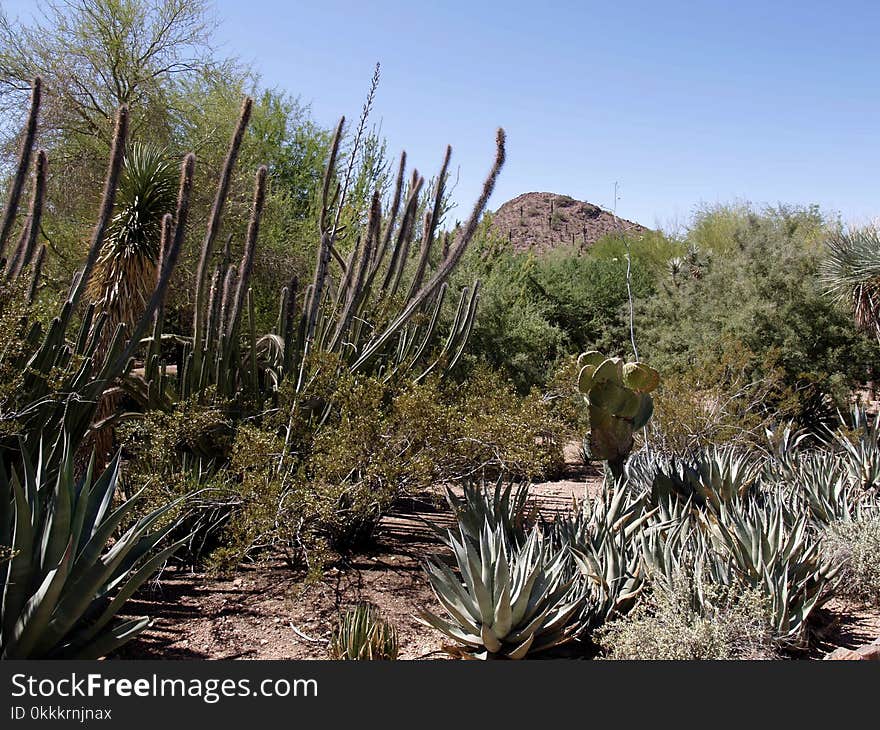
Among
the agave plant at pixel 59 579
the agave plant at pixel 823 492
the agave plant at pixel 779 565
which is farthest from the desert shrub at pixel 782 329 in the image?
the agave plant at pixel 59 579

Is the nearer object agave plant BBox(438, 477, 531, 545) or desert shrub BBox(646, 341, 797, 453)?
agave plant BBox(438, 477, 531, 545)

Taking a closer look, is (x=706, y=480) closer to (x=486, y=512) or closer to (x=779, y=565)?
(x=779, y=565)

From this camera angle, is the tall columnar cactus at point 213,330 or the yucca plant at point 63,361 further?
the tall columnar cactus at point 213,330

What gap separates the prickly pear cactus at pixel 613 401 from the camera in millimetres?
7965

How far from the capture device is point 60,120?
44.7 feet

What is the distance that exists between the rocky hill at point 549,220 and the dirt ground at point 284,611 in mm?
55592

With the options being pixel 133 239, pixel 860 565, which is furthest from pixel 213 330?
pixel 860 565

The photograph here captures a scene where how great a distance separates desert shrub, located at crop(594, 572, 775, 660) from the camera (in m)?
4.27

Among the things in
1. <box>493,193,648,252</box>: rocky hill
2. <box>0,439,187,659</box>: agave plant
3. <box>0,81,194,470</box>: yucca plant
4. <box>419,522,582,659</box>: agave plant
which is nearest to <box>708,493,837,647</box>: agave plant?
<box>419,522,582,659</box>: agave plant

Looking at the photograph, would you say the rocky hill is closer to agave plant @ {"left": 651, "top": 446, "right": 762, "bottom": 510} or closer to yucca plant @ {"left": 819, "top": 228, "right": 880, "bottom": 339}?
yucca plant @ {"left": 819, "top": 228, "right": 880, "bottom": 339}

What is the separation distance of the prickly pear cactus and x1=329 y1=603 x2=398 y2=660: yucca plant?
158 inches

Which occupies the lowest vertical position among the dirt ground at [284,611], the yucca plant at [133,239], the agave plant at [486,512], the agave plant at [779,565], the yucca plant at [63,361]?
the dirt ground at [284,611]

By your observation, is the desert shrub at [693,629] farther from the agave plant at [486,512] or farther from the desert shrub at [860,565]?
the desert shrub at [860,565]

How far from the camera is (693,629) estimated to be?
4.30 metres
